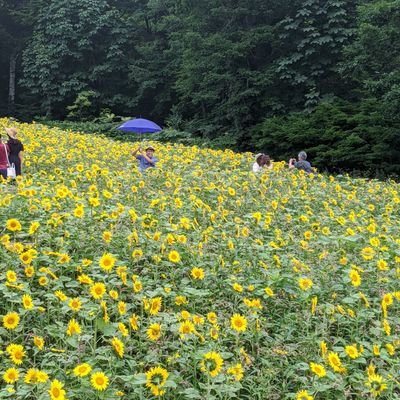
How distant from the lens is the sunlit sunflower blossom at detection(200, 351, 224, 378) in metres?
2.11

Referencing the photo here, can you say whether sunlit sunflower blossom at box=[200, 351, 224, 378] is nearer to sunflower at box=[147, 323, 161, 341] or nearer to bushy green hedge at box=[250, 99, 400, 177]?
sunflower at box=[147, 323, 161, 341]

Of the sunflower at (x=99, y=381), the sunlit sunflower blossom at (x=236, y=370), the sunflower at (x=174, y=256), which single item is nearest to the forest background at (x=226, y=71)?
the sunflower at (x=174, y=256)

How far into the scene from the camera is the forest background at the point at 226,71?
563 inches

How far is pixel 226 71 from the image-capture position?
64.0 ft

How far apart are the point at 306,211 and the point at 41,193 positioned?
2667 millimetres

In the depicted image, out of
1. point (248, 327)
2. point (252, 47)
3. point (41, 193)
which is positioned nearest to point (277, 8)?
point (252, 47)

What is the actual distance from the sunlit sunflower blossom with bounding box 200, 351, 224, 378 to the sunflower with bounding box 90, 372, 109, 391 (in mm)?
416

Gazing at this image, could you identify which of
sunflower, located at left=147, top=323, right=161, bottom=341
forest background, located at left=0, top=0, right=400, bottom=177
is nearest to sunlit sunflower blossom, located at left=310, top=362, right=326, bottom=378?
sunflower, located at left=147, top=323, right=161, bottom=341

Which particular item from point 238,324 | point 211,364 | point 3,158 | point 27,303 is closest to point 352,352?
point 238,324

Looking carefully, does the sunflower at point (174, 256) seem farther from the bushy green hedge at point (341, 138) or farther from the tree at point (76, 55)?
the tree at point (76, 55)

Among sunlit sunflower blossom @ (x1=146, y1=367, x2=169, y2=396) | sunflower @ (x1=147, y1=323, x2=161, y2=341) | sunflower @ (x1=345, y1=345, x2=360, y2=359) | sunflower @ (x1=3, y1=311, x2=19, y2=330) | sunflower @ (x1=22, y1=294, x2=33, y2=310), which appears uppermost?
sunflower @ (x1=22, y1=294, x2=33, y2=310)

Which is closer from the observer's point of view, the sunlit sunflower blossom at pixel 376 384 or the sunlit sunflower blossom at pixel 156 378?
the sunlit sunflower blossom at pixel 156 378

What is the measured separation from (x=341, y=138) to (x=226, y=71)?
6305 millimetres

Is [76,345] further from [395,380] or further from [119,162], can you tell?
[119,162]
